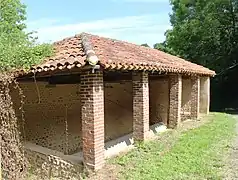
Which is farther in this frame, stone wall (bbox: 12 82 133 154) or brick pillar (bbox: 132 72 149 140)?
stone wall (bbox: 12 82 133 154)

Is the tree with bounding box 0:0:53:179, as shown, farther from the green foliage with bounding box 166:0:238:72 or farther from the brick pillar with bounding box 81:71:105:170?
the green foliage with bounding box 166:0:238:72

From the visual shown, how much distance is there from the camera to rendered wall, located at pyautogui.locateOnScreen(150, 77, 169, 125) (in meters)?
14.9

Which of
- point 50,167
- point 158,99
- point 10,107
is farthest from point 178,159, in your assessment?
point 158,99

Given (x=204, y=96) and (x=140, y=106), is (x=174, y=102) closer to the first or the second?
(x=140, y=106)

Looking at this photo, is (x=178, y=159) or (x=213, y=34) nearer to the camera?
(x=178, y=159)

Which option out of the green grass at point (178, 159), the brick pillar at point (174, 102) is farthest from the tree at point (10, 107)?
the brick pillar at point (174, 102)

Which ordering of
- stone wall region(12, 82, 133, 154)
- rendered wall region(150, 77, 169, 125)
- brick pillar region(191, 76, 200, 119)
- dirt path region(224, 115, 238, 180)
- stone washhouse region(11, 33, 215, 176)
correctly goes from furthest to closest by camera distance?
brick pillar region(191, 76, 200, 119) → rendered wall region(150, 77, 169, 125) → stone wall region(12, 82, 133, 154) → stone washhouse region(11, 33, 215, 176) → dirt path region(224, 115, 238, 180)

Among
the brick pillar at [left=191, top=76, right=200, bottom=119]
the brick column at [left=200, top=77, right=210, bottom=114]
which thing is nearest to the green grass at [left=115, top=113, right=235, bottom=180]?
the brick pillar at [left=191, top=76, right=200, bottom=119]

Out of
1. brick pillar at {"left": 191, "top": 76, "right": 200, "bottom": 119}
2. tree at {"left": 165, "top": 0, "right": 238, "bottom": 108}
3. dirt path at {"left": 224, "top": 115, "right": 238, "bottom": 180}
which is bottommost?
dirt path at {"left": 224, "top": 115, "right": 238, "bottom": 180}

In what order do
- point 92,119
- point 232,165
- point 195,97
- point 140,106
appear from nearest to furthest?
point 92,119 < point 232,165 < point 140,106 < point 195,97

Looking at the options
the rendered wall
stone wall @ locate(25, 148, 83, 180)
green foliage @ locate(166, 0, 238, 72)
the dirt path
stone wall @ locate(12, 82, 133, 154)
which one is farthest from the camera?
green foliage @ locate(166, 0, 238, 72)

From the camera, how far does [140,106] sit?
978 centimetres

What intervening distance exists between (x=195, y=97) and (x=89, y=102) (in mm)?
10427

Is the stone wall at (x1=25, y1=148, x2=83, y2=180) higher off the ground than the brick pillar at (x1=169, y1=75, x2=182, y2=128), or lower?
lower
